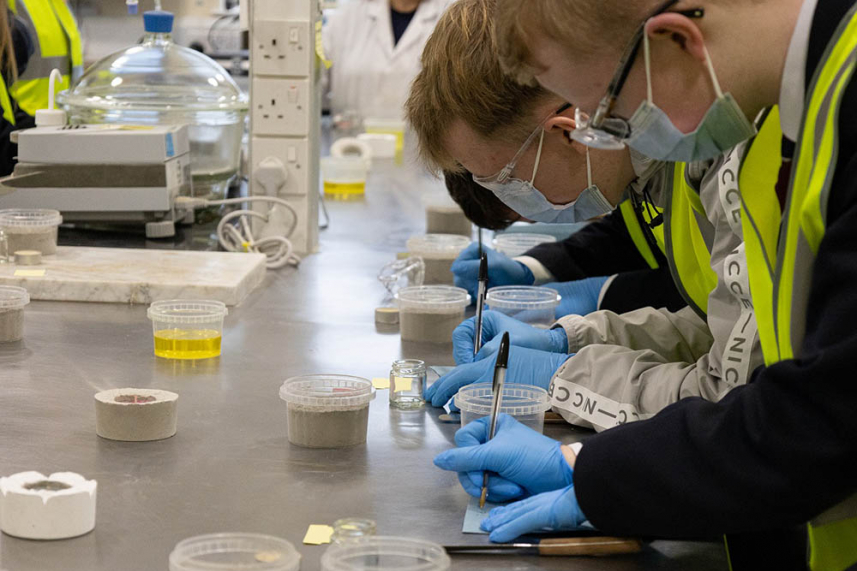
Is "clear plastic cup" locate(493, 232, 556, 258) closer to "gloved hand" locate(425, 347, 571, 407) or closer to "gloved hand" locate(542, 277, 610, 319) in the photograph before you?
"gloved hand" locate(542, 277, 610, 319)

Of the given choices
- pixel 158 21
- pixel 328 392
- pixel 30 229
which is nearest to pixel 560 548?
pixel 328 392

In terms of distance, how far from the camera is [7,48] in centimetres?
356

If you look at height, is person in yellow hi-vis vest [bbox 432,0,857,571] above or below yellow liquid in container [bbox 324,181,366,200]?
above

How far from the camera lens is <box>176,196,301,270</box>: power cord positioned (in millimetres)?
2498

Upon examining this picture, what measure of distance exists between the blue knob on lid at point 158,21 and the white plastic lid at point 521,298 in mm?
1352

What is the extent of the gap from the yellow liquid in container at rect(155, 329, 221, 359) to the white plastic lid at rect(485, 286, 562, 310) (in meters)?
0.55

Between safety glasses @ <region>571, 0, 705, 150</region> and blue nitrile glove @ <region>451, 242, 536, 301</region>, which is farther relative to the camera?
blue nitrile glove @ <region>451, 242, 536, 301</region>

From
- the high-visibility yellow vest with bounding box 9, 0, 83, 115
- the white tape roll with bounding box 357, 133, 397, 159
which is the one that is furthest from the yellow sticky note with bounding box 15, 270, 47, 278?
the white tape roll with bounding box 357, 133, 397, 159

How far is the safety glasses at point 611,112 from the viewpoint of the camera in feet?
3.26

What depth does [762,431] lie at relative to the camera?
951 millimetres

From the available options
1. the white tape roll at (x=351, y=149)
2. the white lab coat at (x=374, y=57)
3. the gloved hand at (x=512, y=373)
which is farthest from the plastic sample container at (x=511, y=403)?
the white lab coat at (x=374, y=57)

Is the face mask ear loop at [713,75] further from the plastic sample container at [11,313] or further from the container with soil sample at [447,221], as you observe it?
the container with soil sample at [447,221]

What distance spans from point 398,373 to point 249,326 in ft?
1.67

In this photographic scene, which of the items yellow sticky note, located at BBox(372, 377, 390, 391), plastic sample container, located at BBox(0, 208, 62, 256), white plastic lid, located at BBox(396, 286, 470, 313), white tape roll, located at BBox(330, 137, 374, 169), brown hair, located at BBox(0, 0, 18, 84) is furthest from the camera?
white tape roll, located at BBox(330, 137, 374, 169)
